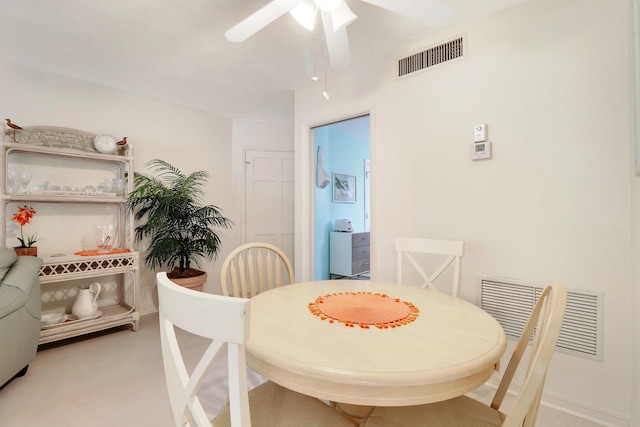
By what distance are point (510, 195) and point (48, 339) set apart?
11.8 feet

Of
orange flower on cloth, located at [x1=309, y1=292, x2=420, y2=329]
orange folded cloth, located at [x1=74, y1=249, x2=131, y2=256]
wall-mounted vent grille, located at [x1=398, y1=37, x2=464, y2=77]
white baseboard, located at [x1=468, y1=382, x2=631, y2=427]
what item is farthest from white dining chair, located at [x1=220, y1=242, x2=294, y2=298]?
wall-mounted vent grille, located at [x1=398, y1=37, x2=464, y2=77]

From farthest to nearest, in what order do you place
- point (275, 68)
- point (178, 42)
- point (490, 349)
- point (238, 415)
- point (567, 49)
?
point (275, 68), point (178, 42), point (567, 49), point (490, 349), point (238, 415)

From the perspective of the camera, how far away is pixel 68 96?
9.56ft

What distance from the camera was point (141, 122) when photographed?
11.1 ft

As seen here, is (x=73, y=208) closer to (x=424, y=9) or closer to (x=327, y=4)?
(x=327, y=4)

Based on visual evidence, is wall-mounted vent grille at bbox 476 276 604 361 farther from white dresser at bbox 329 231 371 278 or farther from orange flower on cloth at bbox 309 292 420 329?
white dresser at bbox 329 231 371 278

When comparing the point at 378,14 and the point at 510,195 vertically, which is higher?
the point at 378,14

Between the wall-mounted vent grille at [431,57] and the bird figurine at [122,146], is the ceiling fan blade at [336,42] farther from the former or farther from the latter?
the bird figurine at [122,146]

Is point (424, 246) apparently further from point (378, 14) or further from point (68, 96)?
point (68, 96)

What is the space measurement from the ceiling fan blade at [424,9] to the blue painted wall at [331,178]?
2902 millimetres

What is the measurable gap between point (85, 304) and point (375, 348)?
9.48 feet

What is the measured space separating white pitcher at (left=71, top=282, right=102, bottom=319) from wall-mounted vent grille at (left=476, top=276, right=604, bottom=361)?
320 cm

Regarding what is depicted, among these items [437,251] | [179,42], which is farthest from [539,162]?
[179,42]

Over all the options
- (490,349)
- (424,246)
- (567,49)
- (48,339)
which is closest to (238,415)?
(490,349)
